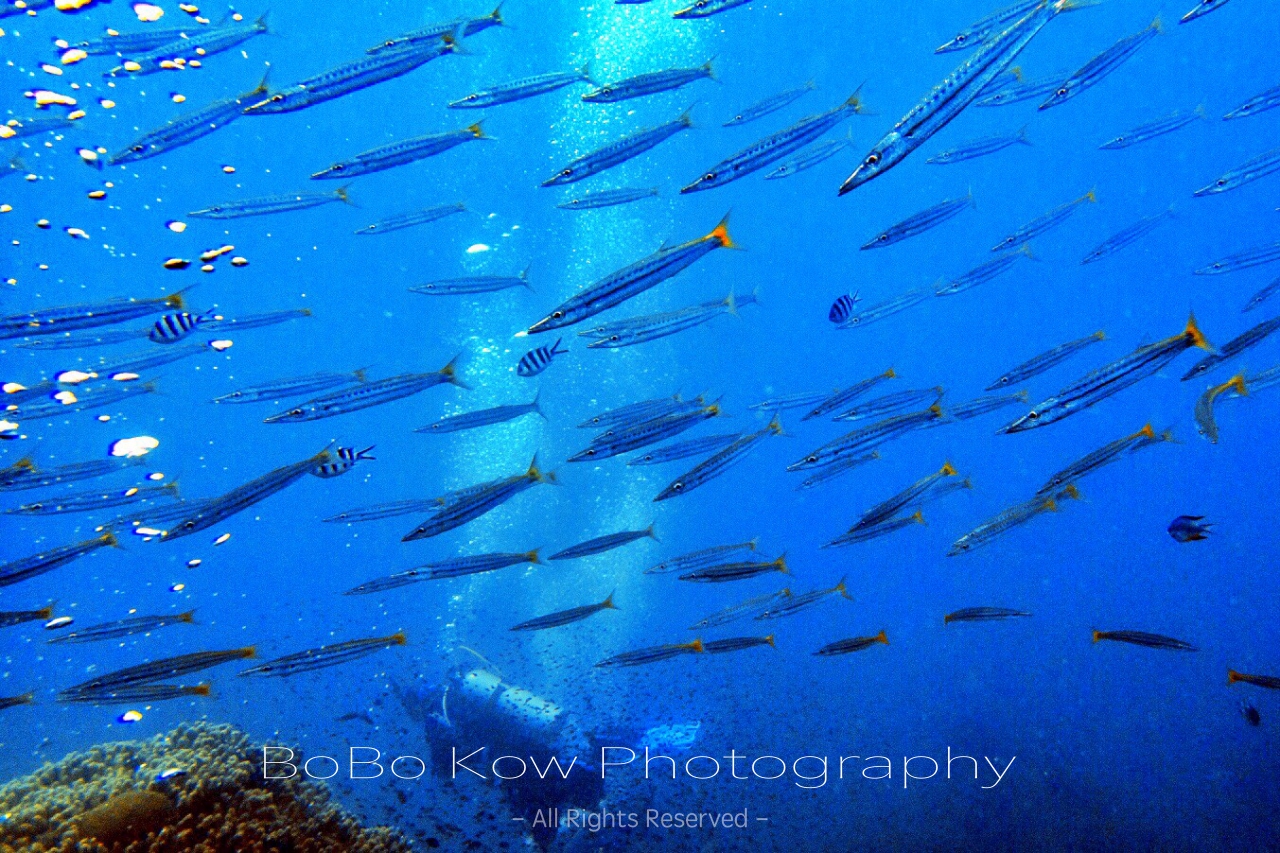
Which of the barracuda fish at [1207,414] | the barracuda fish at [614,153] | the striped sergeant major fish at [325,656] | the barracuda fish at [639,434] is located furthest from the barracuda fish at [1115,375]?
the striped sergeant major fish at [325,656]

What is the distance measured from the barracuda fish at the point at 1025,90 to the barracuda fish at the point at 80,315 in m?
7.84

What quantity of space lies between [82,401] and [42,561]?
7.67 ft

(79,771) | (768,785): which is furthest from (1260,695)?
(79,771)

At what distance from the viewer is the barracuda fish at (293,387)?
530cm

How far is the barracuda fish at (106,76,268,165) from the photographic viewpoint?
480 cm

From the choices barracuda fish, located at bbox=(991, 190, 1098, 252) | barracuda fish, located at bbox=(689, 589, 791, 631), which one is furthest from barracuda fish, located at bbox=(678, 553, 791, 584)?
barracuda fish, located at bbox=(991, 190, 1098, 252)

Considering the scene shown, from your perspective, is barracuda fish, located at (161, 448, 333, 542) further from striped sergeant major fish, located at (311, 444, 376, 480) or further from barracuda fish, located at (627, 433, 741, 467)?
barracuda fish, located at (627, 433, 741, 467)

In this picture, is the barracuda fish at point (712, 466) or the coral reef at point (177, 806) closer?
the coral reef at point (177, 806)

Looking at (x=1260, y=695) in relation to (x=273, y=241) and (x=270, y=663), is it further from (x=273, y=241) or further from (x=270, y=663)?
(x=273, y=241)

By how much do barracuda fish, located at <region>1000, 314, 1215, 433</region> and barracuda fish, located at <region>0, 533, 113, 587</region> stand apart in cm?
595

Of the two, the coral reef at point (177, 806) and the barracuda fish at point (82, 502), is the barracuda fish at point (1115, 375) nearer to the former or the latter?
the coral reef at point (177, 806)

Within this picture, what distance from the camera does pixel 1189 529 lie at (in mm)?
4863

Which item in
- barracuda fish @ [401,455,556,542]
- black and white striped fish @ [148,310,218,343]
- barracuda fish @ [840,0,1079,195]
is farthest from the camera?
black and white striped fish @ [148,310,218,343]

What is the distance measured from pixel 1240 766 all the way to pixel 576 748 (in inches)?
571
